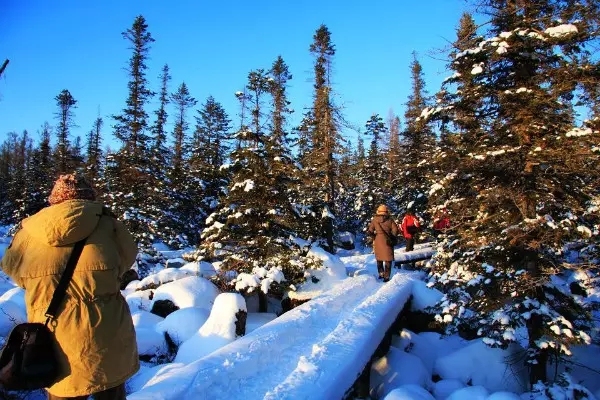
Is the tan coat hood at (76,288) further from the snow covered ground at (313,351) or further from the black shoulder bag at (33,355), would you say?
the snow covered ground at (313,351)

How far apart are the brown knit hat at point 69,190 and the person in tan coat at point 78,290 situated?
0.07 metres

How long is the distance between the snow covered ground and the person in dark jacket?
94 centimetres

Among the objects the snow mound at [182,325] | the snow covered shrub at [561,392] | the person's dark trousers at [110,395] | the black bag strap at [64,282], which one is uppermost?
the black bag strap at [64,282]

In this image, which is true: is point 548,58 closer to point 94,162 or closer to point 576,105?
point 576,105

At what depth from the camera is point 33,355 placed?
9.15 ft

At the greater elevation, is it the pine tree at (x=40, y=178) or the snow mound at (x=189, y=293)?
the pine tree at (x=40, y=178)

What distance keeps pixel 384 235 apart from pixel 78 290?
10.4m

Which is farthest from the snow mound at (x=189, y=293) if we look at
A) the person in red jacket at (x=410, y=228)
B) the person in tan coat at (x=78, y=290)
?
the person in red jacket at (x=410, y=228)

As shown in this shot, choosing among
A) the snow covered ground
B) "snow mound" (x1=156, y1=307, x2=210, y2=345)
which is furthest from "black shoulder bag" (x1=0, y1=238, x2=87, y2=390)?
"snow mound" (x1=156, y1=307, x2=210, y2=345)

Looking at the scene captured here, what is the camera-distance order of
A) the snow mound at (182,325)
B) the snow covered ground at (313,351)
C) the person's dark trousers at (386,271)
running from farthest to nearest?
the person's dark trousers at (386,271)
the snow mound at (182,325)
the snow covered ground at (313,351)

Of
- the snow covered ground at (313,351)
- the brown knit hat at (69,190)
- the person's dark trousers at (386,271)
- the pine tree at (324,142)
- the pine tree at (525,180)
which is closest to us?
the brown knit hat at (69,190)

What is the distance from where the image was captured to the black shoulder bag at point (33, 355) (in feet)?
9.09

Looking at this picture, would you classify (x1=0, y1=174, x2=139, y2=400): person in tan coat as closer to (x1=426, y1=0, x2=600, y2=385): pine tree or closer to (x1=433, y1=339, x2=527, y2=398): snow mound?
(x1=426, y1=0, x2=600, y2=385): pine tree

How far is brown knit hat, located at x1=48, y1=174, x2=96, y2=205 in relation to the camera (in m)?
3.19
